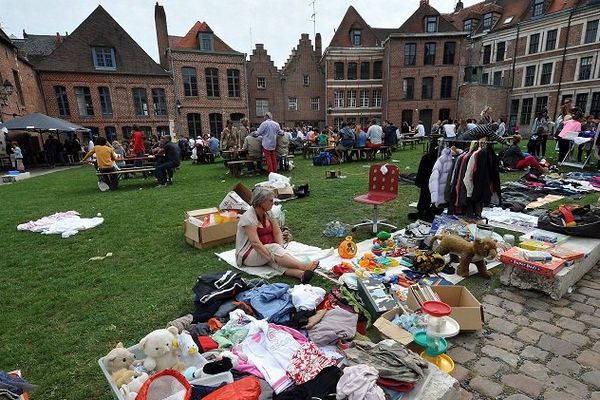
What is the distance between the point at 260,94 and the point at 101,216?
30117mm

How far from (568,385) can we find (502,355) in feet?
1.53

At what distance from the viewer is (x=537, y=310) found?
3582 millimetres

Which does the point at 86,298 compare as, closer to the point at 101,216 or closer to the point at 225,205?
the point at 225,205

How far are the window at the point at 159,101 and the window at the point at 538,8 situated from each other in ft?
114

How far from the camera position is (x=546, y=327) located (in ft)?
10.8

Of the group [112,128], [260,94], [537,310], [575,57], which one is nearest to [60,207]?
[537,310]

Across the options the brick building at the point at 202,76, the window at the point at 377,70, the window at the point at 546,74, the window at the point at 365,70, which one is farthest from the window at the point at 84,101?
the window at the point at 546,74

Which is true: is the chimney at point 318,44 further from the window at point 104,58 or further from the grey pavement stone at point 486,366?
the grey pavement stone at point 486,366

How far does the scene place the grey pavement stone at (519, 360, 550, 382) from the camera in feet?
8.74

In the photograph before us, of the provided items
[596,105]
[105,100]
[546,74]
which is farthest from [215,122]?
[596,105]

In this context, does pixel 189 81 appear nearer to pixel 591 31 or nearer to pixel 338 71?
pixel 338 71

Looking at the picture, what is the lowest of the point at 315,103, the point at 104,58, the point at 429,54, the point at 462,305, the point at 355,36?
the point at 462,305

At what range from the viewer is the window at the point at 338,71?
117ft

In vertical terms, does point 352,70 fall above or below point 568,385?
above
